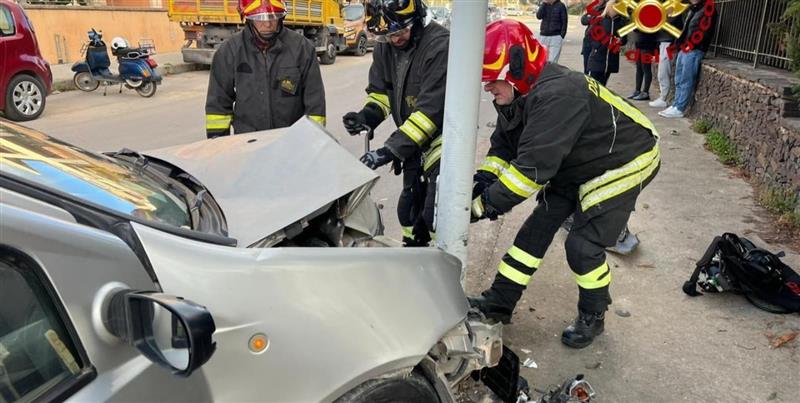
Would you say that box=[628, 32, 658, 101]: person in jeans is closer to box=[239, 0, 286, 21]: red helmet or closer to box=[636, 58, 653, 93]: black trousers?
box=[636, 58, 653, 93]: black trousers

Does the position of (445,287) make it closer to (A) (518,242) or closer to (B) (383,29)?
(A) (518,242)

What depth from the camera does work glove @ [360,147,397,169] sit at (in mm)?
3138

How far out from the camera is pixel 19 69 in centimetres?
829

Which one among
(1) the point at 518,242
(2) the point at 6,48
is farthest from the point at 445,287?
(2) the point at 6,48

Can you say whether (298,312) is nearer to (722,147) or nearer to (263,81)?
(263,81)

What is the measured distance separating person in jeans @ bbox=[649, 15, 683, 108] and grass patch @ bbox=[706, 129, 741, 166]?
5.83ft

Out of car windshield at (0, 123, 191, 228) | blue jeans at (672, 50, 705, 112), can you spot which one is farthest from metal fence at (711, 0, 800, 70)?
car windshield at (0, 123, 191, 228)

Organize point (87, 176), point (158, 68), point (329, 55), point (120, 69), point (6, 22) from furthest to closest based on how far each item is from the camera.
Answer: point (329, 55), point (158, 68), point (120, 69), point (6, 22), point (87, 176)

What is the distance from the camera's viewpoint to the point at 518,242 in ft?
10.8

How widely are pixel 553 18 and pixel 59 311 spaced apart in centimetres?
973

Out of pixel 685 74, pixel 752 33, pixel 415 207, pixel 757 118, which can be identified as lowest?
pixel 415 207

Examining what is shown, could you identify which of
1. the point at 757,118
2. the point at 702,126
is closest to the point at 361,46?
the point at 702,126

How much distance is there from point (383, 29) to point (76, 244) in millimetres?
2369

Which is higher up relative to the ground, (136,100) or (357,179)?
(357,179)
